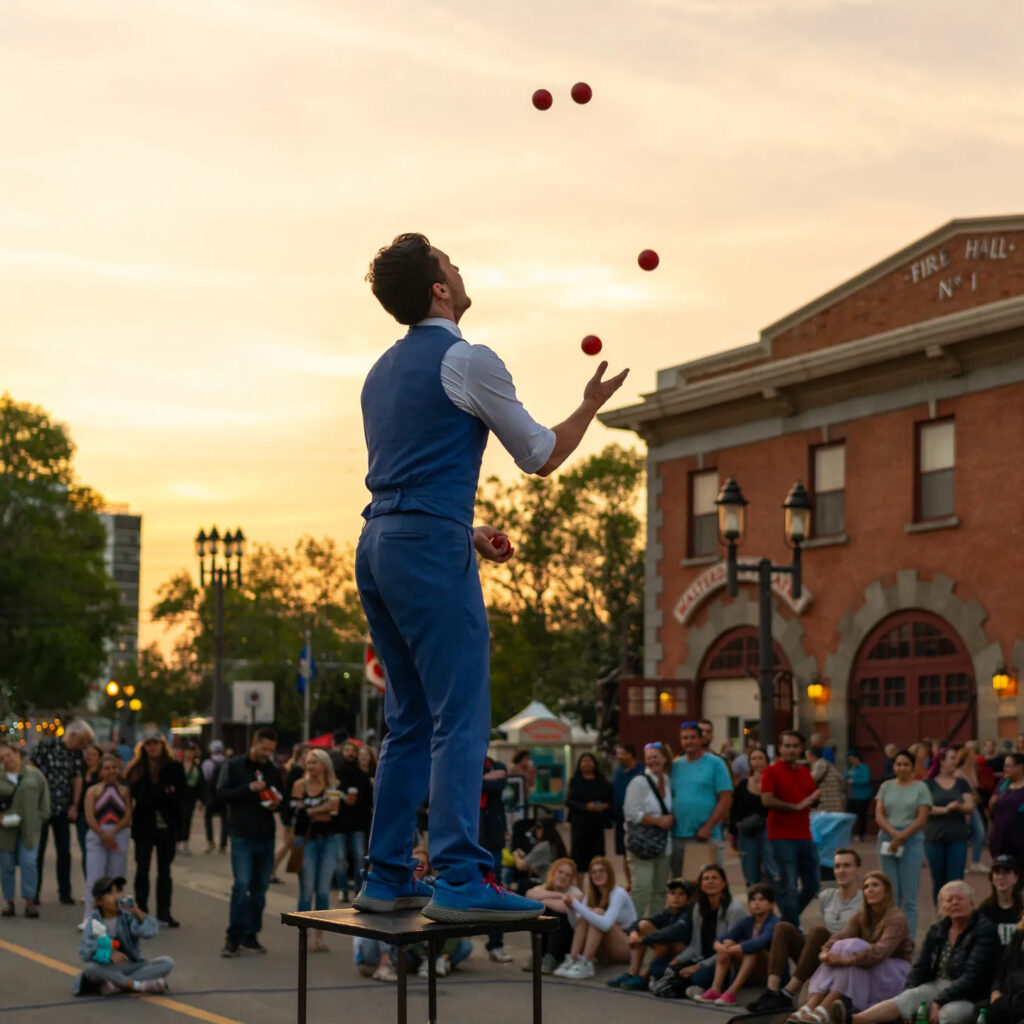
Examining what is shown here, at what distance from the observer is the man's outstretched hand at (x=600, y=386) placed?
16.2 ft

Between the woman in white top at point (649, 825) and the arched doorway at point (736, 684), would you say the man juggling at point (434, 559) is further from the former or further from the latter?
the arched doorway at point (736, 684)

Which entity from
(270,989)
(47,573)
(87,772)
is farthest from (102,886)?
(47,573)

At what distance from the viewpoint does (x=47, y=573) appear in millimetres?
57875

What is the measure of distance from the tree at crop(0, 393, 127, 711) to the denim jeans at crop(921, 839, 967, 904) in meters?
43.6

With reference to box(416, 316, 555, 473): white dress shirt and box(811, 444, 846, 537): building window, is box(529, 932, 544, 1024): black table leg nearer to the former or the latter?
box(416, 316, 555, 473): white dress shirt

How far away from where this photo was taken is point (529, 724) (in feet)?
106

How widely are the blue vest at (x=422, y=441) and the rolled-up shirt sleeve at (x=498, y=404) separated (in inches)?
2.1

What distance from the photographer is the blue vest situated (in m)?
4.79

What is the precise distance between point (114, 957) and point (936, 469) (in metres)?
18.9

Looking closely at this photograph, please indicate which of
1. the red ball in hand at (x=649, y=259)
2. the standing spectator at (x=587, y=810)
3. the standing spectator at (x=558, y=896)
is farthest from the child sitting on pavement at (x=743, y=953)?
the red ball in hand at (x=649, y=259)

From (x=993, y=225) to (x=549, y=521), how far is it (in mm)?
38284

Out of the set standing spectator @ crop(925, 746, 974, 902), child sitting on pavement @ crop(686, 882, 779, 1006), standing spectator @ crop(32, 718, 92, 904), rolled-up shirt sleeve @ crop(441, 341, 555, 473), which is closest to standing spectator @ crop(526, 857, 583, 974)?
child sitting on pavement @ crop(686, 882, 779, 1006)

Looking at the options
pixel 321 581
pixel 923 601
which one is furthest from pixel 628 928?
pixel 321 581

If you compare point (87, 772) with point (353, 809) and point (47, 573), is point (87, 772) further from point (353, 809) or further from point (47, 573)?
point (47, 573)
